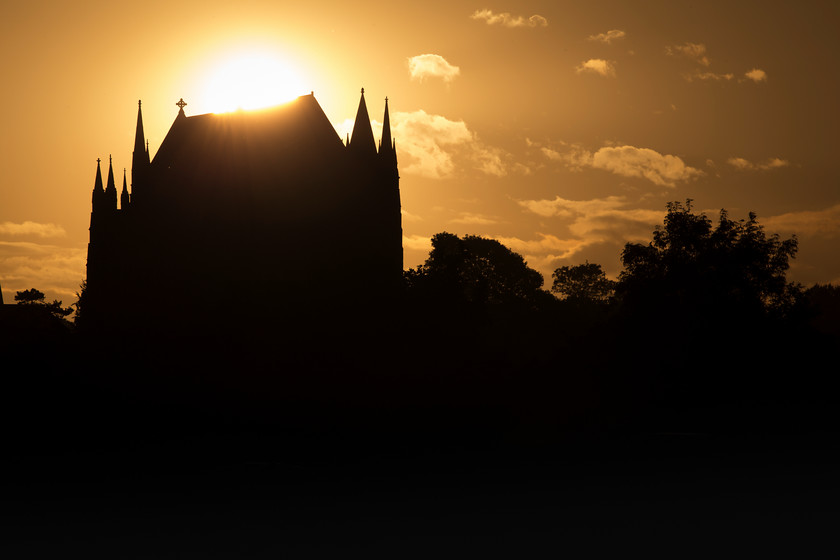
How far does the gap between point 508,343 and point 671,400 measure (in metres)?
29.5

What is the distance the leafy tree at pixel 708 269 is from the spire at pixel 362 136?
20.1 meters

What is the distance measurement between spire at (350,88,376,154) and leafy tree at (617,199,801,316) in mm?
20148

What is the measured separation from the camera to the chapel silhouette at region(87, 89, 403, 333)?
71.7 meters

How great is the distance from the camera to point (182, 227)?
7494 cm

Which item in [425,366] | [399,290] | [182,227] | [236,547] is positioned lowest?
[236,547]

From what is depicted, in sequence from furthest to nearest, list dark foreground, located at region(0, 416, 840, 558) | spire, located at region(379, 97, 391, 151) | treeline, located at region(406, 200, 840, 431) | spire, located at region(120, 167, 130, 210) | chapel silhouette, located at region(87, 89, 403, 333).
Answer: spire, located at region(120, 167, 130, 210) < spire, located at region(379, 97, 391, 151) < chapel silhouette, located at region(87, 89, 403, 333) < treeline, located at region(406, 200, 840, 431) < dark foreground, located at region(0, 416, 840, 558)

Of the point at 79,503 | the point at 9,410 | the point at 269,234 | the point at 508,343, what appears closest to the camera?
the point at 79,503

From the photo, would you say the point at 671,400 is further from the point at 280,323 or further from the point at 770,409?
the point at 280,323

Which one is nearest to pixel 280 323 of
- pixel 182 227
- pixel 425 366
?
pixel 425 366

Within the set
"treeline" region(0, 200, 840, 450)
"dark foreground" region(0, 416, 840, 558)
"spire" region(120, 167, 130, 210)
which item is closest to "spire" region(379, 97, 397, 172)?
"treeline" region(0, 200, 840, 450)

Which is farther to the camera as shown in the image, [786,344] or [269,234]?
[269,234]

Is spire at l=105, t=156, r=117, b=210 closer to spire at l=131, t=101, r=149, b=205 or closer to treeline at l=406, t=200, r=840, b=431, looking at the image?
spire at l=131, t=101, r=149, b=205

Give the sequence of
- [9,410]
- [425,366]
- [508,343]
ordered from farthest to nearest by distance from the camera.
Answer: [508,343] → [425,366] → [9,410]

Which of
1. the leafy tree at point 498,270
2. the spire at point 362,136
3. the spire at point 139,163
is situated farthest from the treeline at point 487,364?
the leafy tree at point 498,270
